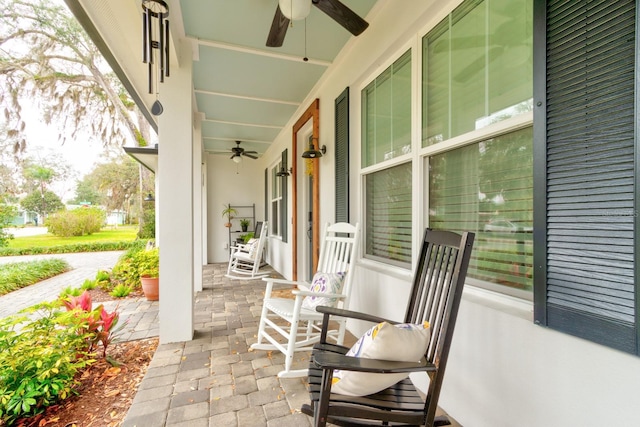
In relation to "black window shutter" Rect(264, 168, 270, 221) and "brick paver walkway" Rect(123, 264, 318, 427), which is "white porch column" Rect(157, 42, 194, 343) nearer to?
"brick paver walkway" Rect(123, 264, 318, 427)

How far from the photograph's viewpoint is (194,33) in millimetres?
2686

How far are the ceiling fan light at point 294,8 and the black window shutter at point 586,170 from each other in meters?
1.20

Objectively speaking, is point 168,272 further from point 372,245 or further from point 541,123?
point 541,123

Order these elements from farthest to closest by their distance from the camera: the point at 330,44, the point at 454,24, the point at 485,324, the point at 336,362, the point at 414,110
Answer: the point at 330,44, the point at 414,110, the point at 454,24, the point at 485,324, the point at 336,362

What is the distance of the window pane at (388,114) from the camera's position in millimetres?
2297

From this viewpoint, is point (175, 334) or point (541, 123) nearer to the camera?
point (541, 123)

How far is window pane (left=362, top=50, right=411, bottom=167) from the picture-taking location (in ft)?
7.54

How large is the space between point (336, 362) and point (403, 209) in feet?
4.98

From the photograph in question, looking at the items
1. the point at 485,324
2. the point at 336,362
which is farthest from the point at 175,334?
the point at 485,324

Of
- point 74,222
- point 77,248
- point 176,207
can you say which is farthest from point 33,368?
point 74,222

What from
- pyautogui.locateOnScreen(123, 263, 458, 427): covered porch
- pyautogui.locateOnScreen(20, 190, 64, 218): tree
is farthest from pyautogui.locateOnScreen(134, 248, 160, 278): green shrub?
pyautogui.locateOnScreen(20, 190, 64, 218): tree

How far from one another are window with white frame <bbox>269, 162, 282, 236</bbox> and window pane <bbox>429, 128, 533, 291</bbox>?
4.70 m

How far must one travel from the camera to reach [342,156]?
316cm

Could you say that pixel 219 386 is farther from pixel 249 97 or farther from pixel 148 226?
pixel 148 226
